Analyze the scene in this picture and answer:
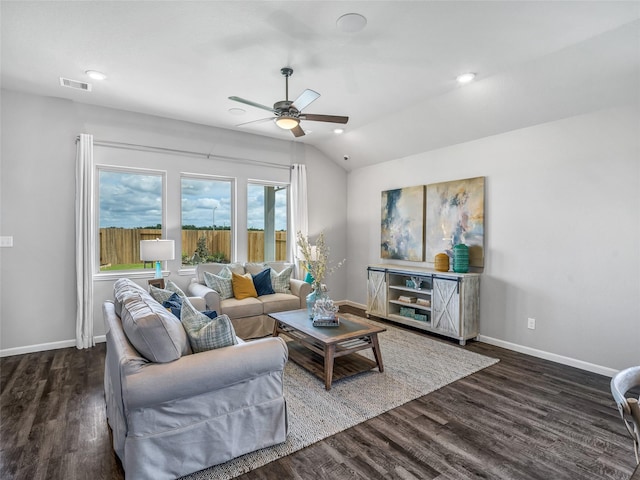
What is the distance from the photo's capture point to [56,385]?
308 cm

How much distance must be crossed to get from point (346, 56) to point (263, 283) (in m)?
2.96

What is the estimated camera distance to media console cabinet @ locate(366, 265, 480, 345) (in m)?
4.20

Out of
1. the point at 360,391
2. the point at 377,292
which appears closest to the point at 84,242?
the point at 360,391

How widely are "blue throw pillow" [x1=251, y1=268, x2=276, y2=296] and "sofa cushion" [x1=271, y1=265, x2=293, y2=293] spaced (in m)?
0.09

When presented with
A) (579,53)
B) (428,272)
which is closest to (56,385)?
(428,272)

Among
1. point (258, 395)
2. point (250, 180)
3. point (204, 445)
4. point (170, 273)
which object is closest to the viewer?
point (204, 445)

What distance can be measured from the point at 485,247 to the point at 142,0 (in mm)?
4241

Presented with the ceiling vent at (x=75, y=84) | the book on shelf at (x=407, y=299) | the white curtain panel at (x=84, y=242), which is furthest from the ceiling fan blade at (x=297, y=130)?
the book on shelf at (x=407, y=299)

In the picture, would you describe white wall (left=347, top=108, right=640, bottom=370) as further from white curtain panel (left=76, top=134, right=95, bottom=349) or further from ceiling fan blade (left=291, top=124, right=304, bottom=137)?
white curtain panel (left=76, top=134, right=95, bottom=349)

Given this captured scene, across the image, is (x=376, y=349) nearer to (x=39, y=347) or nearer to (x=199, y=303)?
(x=199, y=303)

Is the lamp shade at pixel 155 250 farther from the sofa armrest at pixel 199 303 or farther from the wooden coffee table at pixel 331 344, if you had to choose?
the wooden coffee table at pixel 331 344

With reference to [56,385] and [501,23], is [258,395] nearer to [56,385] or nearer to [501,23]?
[56,385]

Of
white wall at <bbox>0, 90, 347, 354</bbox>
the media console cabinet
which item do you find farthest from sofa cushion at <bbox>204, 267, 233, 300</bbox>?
the media console cabinet

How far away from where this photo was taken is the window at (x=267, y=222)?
5629 mm
